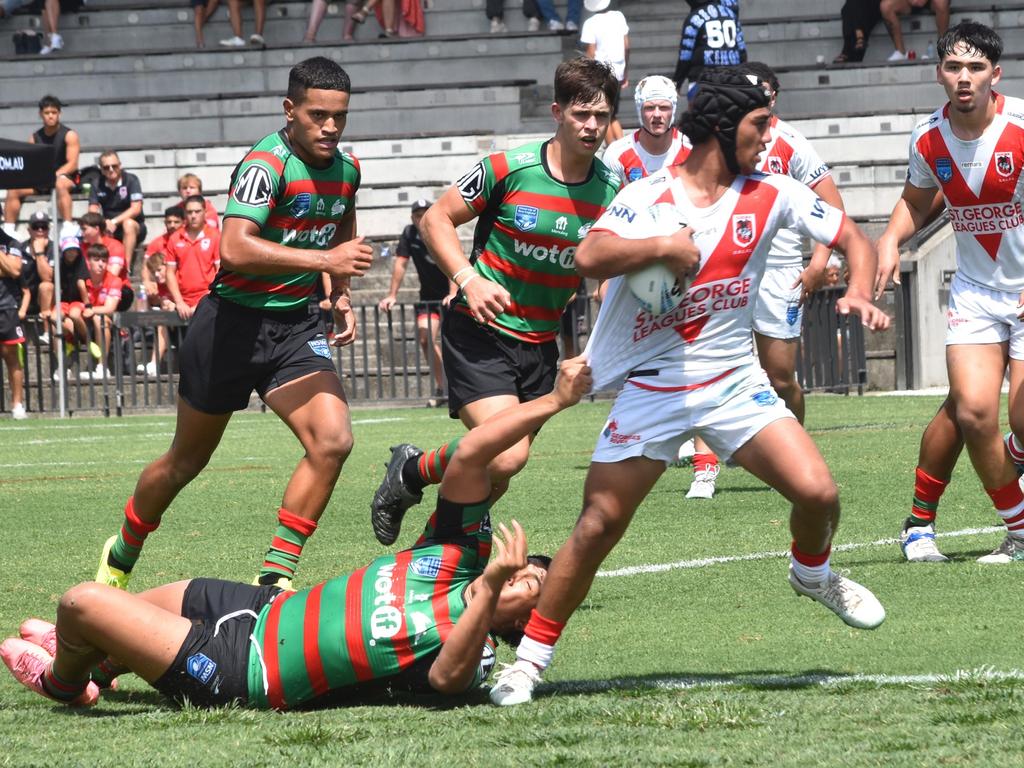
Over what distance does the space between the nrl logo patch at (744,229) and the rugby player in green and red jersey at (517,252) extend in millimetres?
1572

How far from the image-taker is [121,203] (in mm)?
22016

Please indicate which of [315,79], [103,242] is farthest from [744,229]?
[103,242]

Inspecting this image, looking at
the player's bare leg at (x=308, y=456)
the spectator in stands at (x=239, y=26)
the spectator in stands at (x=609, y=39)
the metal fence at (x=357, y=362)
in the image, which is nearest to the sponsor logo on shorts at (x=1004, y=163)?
the player's bare leg at (x=308, y=456)

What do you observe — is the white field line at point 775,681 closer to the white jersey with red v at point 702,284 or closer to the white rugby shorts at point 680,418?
the white rugby shorts at point 680,418

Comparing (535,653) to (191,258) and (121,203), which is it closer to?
(191,258)

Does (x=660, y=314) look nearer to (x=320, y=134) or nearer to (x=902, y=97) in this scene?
(x=320, y=134)

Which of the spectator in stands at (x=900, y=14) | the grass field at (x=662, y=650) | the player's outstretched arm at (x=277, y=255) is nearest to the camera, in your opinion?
the grass field at (x=662, y=650)

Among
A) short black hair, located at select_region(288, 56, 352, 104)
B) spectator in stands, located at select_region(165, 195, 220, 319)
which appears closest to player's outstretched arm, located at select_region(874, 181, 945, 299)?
short black hair, located at select_region(288, 56, 352, 104)

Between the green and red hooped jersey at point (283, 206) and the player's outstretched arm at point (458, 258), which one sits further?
the green and red hooped jersey at point (283, 206)

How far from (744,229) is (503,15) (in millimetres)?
23059

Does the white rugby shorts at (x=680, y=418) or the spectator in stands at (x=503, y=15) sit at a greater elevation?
the spectator in stands at (x=503, y=15)

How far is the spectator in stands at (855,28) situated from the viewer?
85.3 feet

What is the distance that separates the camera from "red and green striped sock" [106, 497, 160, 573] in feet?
23.9

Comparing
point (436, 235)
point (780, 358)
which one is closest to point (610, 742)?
point (436, 235)
